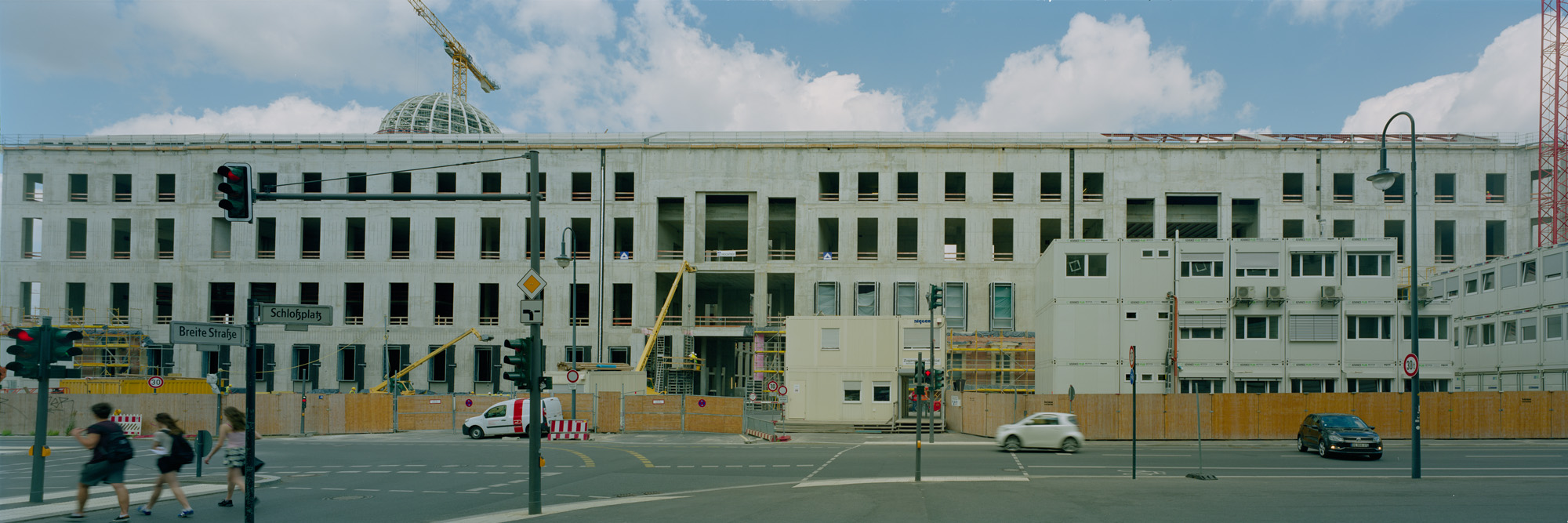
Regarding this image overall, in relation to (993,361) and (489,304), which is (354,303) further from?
(993,361)

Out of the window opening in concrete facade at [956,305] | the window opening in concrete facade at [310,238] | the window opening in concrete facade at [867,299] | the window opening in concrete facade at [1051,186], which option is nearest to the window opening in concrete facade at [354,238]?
the window opening in concrete facade at [310,238]

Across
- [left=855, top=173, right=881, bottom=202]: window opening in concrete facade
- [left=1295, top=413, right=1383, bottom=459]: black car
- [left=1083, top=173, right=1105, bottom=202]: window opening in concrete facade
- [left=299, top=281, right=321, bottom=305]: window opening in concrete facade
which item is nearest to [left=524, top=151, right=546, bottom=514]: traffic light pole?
[left=1295, top=413, right=1383, bottom=459]: black car

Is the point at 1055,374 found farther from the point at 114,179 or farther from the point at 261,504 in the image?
the point at 114,179

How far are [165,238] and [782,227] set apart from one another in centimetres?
4409

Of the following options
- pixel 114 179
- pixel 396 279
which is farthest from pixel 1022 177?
pixel 114 179

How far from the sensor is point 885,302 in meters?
62.8

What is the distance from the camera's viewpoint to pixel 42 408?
1634 centimetres

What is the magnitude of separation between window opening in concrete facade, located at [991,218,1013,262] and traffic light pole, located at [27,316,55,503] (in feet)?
177

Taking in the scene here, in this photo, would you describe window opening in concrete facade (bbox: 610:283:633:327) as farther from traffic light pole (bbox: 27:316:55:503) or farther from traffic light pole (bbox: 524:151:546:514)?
traffic light pole (bbox: 524:151:546:514)

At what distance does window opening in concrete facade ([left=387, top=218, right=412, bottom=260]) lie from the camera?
6562cm

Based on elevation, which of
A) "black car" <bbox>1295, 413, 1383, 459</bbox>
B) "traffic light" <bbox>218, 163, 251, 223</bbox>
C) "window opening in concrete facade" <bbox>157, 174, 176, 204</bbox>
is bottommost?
"black car" <bbox>1295, 413, 1383, 459</bbox>

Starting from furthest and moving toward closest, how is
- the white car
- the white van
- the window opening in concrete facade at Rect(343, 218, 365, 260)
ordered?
the window opening in concrete facade at Rect(343, 218, 365, 260)
the white van
the white car

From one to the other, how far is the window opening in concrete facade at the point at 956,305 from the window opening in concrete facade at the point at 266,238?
148 ft

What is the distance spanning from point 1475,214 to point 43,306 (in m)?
93.8
